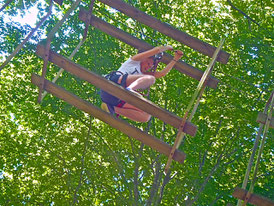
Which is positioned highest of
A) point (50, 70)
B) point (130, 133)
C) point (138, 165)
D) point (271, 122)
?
point (50, 70)

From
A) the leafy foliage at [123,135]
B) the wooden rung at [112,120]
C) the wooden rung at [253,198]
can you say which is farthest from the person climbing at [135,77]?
the leafy foliage at [123,135]

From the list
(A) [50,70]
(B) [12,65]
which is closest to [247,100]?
(A) [50,70]

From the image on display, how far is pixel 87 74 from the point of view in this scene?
4109 mm

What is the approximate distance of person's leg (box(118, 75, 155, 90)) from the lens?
4.71 metres

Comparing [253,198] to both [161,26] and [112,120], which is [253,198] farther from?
[161,26]

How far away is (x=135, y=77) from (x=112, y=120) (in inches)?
29.8

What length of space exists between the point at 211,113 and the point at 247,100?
1.26 metres

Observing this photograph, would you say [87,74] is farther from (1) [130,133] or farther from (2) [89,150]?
(2) [89,150]

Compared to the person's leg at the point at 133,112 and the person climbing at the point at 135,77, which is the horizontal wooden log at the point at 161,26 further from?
the person's leg at the point at 133,112

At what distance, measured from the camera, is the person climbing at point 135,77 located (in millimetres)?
4855

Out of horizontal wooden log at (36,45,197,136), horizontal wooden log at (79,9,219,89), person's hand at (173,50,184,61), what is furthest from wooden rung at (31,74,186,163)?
horizontal wooden log at (79,9,219,89)

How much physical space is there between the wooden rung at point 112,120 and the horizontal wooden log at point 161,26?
4.54 ft

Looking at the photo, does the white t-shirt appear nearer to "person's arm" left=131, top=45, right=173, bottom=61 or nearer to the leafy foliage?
"person's arm" left=131, top=45, right=173, bottom=61

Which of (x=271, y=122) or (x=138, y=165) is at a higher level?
(x=138, y=165)
